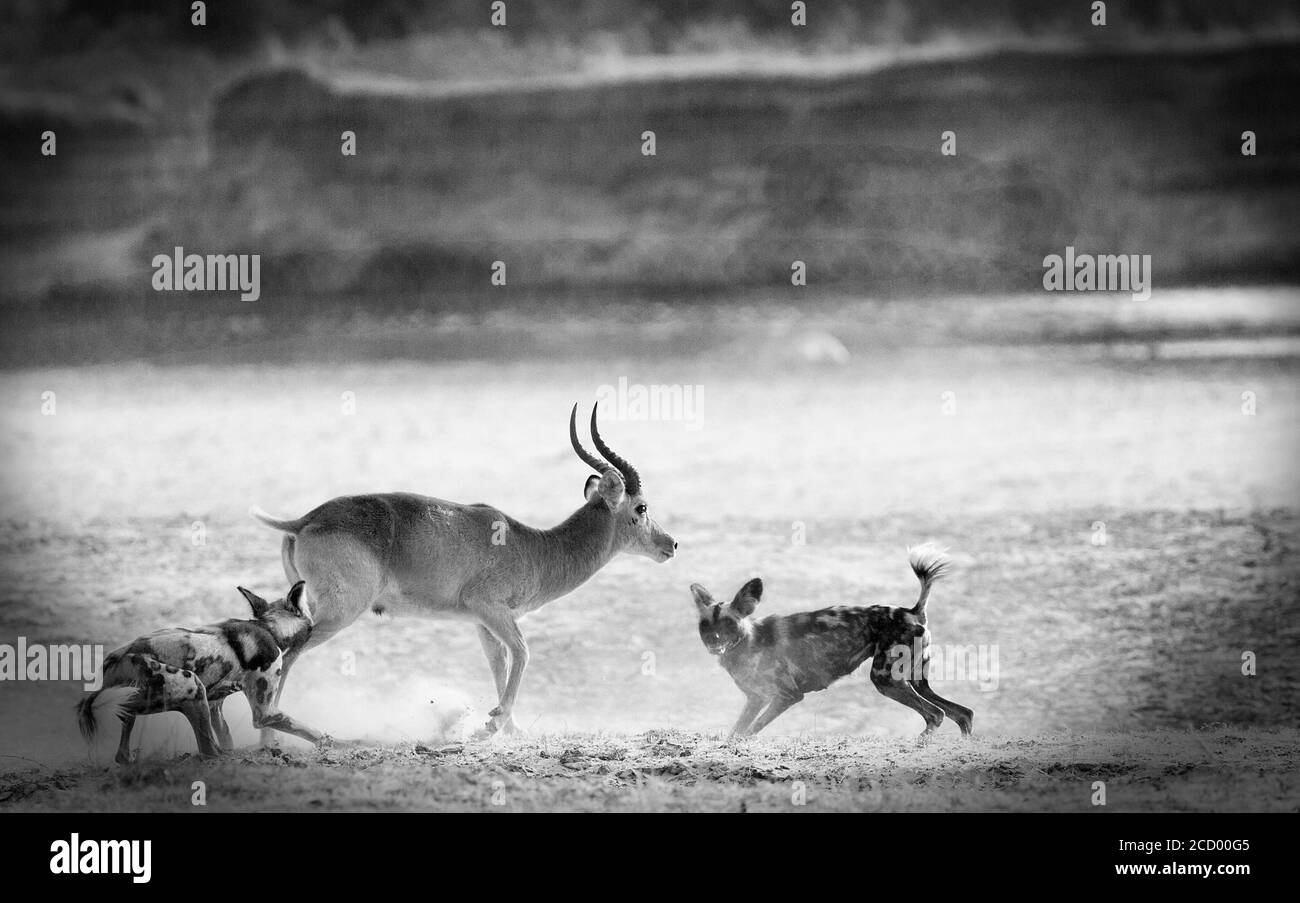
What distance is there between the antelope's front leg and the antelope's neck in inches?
13.7

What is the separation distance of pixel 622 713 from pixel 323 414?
3142 millimetres

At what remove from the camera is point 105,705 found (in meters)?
8.09

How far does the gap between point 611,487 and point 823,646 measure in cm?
159

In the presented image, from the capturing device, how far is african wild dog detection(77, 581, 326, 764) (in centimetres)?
810

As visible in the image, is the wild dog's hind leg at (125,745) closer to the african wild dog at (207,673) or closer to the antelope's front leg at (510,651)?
the african wild dog at (207,673)

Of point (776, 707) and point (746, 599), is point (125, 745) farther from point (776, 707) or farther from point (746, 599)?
point (776, 707)

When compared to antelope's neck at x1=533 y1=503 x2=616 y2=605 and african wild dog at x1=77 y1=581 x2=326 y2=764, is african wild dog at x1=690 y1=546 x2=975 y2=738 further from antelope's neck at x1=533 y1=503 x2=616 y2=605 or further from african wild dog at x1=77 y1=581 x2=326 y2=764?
african wild dog at x1=77 y1=581 x2=326 y2=764

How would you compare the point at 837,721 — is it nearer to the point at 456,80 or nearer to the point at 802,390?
the point at 802,390

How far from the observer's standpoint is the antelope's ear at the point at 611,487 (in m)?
9.59

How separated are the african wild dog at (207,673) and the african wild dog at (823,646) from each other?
2.31 metres

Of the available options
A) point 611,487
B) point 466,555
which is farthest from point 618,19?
point 466,555

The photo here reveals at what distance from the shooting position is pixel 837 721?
10594mm
